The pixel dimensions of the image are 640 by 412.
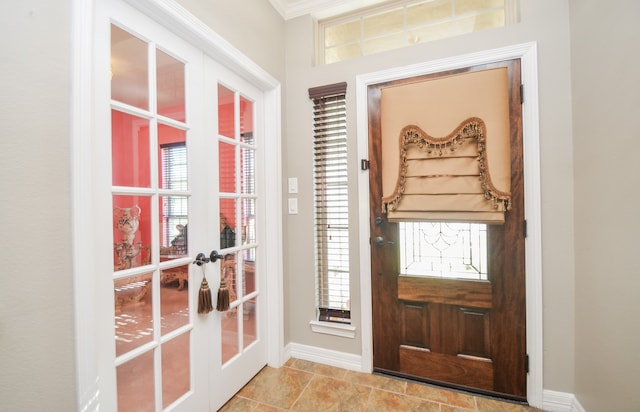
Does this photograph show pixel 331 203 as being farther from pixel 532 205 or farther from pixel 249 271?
pixel 532 205

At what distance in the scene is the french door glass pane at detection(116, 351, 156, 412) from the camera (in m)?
1.19

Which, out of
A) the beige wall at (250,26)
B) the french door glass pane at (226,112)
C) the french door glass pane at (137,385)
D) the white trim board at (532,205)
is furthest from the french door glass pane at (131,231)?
the white trim board at (532,205)

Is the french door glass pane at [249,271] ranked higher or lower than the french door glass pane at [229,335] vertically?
higher

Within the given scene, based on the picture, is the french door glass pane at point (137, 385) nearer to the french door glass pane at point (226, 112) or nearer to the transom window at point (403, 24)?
the french door glass pane at point (226, 112)

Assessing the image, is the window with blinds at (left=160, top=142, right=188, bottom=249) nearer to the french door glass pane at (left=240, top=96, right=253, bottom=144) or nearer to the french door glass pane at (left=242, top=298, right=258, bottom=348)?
the french door glass pane at (left=240, top=96, right=253, bottom=144)

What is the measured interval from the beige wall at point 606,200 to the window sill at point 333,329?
137 cm

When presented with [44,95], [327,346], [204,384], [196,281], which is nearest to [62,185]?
[44,95]

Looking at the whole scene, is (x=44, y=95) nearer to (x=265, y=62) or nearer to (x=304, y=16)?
(x=265, y=62)

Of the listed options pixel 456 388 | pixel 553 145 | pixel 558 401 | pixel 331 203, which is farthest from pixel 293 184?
pixel 558 401

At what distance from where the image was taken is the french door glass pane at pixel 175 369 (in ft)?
4.52

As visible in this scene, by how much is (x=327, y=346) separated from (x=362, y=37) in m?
2.48

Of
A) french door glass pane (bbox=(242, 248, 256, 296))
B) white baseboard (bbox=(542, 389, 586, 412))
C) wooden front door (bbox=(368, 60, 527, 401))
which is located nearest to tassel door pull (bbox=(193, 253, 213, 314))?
french door glass pane (bbox=(242, 248, 256, 296))

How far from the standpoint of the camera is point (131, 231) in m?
1.25

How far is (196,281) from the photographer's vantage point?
5.12 feet
